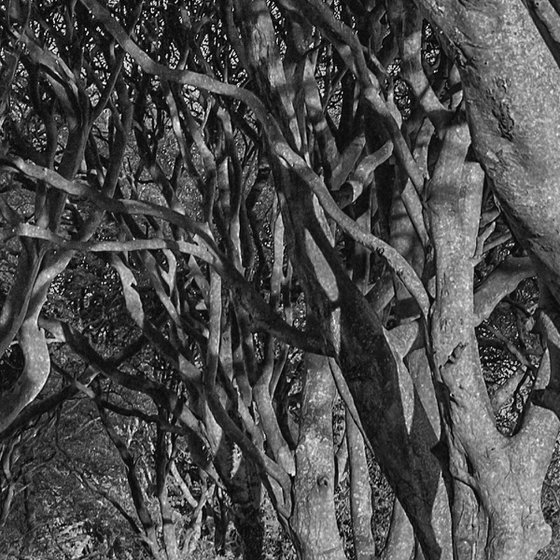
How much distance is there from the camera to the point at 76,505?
64.5 ft

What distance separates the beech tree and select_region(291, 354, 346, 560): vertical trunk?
0.04 feet

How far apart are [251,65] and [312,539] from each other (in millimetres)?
3061

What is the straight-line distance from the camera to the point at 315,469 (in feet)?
26.6

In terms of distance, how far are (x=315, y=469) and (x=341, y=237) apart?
3.07 meters

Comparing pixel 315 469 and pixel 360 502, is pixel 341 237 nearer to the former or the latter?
pixel 360 502

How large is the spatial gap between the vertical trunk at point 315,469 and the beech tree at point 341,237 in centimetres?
1

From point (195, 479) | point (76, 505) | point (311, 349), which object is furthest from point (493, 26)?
point (76, 505)

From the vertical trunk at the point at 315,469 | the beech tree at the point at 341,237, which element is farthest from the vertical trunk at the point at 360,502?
the vertical trunk at the point at 315,469

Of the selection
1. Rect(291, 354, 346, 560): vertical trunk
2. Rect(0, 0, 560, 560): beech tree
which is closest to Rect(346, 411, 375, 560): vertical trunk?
Rect(0, 0, 560, 560): beech tree

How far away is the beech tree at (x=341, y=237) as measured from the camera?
3.94 m

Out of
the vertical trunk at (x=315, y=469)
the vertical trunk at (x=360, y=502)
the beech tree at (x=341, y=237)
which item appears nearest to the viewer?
the beech tree at (x=341, y=237)

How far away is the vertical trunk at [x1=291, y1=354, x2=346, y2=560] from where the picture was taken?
796 centimetres

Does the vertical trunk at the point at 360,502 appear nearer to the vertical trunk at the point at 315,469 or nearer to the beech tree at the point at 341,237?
the beech tree at the point at 341,237

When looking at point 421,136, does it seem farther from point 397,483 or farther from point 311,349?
point 397,483
